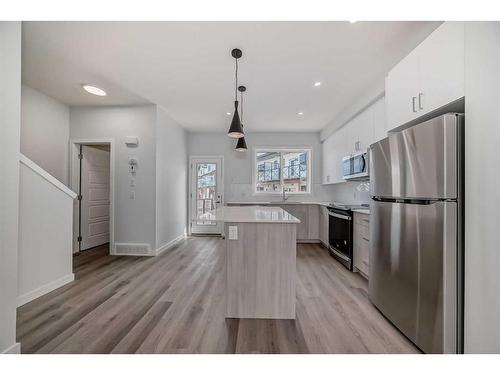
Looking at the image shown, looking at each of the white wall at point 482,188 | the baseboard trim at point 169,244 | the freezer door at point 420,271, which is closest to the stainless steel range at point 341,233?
the freezer door at point 420,271

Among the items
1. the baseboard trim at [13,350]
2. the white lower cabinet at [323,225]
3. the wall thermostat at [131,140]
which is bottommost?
the baseboard trim at [13,350]

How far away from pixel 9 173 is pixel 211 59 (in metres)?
2.00

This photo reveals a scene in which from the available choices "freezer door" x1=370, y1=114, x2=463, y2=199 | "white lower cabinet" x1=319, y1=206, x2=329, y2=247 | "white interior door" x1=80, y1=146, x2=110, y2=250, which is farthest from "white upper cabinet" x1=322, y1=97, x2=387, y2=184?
"white interior door" x1=80, y1=146, x2=110, y2=250

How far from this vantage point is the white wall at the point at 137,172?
12.9ft

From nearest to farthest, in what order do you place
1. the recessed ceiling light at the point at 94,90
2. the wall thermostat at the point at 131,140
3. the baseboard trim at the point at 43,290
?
the baseboard trim at the point at 43,290 < the recessed ceiling light at the point at 94,90 < the wall thermostat at the point at 131,140

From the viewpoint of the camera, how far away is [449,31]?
1.55m

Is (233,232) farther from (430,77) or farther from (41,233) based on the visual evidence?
(41,233)

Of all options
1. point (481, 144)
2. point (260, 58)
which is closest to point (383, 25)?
point (260, 58)

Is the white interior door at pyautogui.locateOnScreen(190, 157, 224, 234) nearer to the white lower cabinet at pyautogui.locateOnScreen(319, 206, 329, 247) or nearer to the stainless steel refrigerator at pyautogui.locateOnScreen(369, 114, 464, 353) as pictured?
the white lower cabinet at pyautogui.locateOnScreen(319, 206, 329, 247)

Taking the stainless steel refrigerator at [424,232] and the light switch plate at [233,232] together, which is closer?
the stainless steel refrigerator at [424,232]

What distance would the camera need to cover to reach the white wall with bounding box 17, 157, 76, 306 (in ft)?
7.57

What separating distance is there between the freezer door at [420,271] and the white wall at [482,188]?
0.28ft

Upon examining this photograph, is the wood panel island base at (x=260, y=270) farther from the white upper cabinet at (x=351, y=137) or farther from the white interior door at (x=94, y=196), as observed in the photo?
the white interior door at (x=94, y=196)

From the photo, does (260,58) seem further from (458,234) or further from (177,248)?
(177,248)
